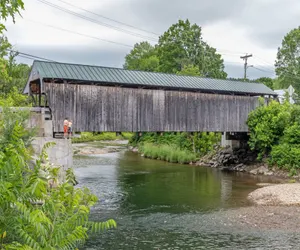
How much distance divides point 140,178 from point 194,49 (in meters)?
29.1

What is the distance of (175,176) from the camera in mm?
23078

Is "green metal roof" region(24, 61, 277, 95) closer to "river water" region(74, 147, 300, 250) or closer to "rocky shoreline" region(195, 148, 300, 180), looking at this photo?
"rocky shoreline" region(195, 148, 300, 180)

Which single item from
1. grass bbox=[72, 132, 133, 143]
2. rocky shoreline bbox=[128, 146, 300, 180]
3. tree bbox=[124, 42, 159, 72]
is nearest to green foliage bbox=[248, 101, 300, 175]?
rocky shoreline bbox=[128, 146, 300, 180]

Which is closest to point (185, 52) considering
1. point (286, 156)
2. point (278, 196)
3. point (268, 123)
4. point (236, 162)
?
point (236, 162)

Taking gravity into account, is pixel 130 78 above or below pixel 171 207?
above

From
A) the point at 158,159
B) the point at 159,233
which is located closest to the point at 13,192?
the point at 159,233

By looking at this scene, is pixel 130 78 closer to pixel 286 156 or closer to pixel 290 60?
pixel 286 156

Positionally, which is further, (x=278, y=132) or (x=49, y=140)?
(x=278, y=132)

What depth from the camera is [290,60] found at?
4681 centimetres

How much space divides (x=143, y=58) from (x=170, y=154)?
32.5m

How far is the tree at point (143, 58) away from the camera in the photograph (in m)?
54.8

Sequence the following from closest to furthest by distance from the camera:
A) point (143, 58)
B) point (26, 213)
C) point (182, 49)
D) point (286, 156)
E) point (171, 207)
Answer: point (26, 213) → point (171, 207) → point (286, 156) → point (182, 49) → point (143, 58)

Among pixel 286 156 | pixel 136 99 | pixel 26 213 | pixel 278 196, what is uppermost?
pixel 136 99

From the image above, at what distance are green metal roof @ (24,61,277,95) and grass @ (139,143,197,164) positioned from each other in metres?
8.01
